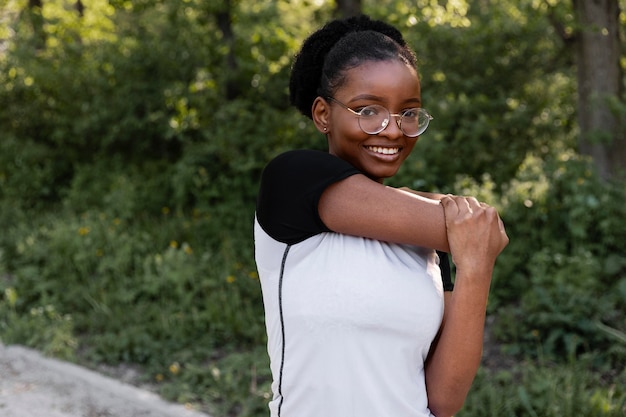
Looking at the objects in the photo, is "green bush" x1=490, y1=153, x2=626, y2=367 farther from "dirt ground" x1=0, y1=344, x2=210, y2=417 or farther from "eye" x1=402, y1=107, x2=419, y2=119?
"eye" x1=402, y1=107, x2=419, y2=119

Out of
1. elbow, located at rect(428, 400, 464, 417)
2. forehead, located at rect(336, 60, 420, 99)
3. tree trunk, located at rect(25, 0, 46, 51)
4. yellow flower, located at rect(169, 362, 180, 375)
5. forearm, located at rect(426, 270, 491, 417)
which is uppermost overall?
forehead, located at rect(336, 60, 420, 99)

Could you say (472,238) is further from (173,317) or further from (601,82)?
(601,82)

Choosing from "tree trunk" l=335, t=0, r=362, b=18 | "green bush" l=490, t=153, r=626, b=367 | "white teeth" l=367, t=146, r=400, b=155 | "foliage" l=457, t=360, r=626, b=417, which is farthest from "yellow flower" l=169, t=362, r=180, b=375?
"tree trunk" l=335, t=0, r=362, b=18

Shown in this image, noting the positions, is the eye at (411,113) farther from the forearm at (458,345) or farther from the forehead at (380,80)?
the forearm at (458,345)

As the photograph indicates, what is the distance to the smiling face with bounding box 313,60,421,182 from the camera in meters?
1.77

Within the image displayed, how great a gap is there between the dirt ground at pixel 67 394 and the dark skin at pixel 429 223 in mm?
3163

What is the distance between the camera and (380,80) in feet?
5.82

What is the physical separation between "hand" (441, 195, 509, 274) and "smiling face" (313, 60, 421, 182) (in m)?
0.20

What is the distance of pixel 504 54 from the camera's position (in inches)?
342

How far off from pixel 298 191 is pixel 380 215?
0.18 meters

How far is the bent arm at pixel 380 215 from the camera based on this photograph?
1.70m

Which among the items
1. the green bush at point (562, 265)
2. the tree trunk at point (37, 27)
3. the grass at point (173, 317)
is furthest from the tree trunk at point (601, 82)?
the tree trunk at point (37, 27)

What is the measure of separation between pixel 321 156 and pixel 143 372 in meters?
3.98

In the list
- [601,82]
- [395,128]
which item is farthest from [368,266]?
[601,82]
